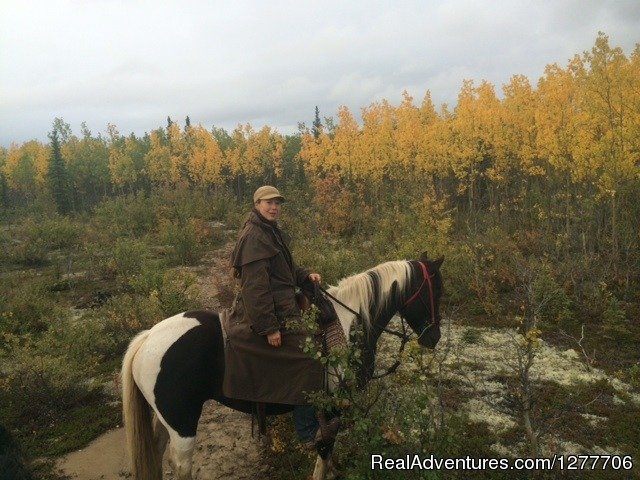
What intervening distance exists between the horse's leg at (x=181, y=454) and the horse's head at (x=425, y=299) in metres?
2.20

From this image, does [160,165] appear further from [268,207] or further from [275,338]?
[275,338]

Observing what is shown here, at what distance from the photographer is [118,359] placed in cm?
691

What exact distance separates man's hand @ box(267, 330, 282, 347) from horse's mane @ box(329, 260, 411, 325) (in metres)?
0.69

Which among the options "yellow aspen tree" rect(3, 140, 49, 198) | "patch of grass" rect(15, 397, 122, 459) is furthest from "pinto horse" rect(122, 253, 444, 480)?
"yellow aspen tree" rect(3, 140, 49, 198)

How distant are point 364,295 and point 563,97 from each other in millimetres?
12171

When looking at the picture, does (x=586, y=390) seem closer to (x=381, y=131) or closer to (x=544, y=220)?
(x=544, y=220)

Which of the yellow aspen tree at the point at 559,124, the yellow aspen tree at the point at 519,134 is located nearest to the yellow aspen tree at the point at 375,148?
the yellow aspen tree at the point at 519,134

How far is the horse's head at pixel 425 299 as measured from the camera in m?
3.74

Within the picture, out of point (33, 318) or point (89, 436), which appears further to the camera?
point (33, 318)

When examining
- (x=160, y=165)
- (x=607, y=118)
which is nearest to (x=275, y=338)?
(x=607, y=118)

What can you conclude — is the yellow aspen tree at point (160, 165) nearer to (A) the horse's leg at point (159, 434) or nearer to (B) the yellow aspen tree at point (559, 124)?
(B) the yellow aspen tree at point (559, 124)

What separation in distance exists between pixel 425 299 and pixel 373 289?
1.92 feet

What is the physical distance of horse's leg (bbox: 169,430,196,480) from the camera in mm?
3201

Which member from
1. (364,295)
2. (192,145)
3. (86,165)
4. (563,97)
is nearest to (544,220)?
(563,97)
